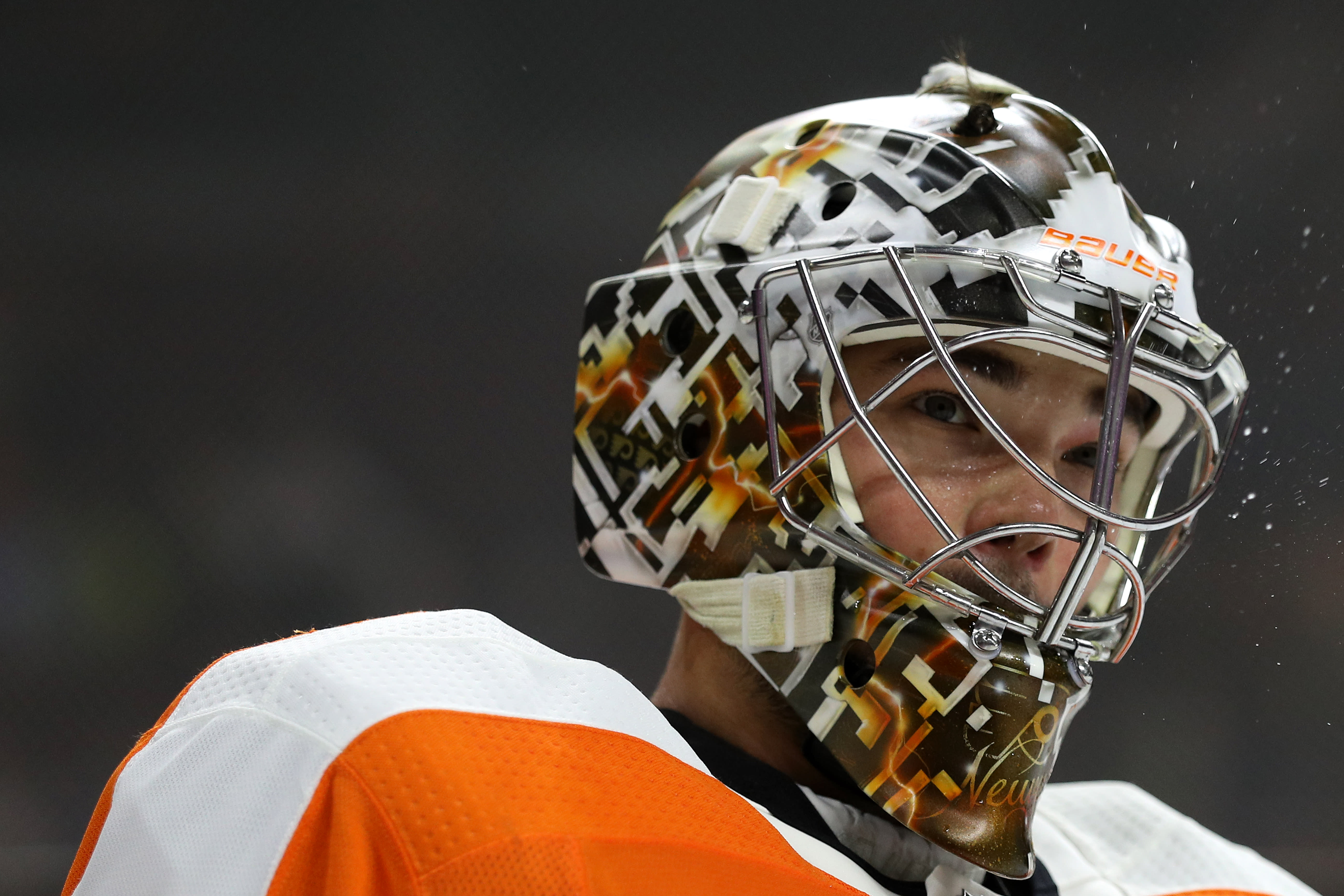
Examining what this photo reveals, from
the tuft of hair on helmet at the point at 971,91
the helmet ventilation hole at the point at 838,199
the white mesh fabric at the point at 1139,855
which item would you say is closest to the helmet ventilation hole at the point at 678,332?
the helmet ventilation hole at the point at 838,199

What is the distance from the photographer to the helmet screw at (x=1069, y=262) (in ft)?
3.39

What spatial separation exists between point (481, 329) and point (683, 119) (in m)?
0.54

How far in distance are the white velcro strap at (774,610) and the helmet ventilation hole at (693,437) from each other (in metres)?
0.13

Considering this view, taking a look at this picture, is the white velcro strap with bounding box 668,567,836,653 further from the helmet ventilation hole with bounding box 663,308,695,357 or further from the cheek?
the helmet ventilation hole with bounding box 663,308,695,357

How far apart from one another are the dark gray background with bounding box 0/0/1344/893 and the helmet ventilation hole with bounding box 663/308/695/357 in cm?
92

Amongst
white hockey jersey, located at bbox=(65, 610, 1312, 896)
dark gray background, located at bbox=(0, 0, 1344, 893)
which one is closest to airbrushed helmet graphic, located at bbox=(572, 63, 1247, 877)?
white hockey jersey, located at bbox=(65, 610, 1312, 896)

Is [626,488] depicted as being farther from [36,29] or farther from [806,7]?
[36,29]

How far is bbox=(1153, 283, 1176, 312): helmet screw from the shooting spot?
107 centimetres

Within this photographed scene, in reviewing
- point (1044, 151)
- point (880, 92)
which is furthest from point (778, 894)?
point (880, 92)

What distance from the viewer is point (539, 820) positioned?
0.76m

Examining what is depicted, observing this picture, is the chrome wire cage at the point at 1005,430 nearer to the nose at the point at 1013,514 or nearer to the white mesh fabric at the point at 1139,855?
the nose at the point at 1013,514

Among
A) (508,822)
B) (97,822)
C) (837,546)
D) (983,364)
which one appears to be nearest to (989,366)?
(983,364)

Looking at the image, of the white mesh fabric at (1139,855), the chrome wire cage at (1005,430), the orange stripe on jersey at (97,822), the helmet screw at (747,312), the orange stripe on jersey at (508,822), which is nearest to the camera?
the orange stripe on jersey at (508,822)

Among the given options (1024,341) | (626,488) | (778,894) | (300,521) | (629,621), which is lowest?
(629,621)
